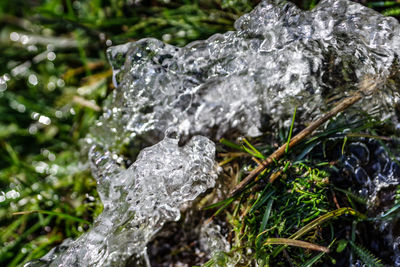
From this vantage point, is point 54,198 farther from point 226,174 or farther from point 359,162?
point 359,162

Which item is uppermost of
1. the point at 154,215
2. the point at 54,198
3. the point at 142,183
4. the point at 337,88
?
the point at 337,88

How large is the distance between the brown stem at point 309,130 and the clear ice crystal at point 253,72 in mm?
42

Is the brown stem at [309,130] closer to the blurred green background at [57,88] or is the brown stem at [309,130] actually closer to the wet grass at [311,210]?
the wet grass at [311,210]

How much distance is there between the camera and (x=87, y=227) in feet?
5.49

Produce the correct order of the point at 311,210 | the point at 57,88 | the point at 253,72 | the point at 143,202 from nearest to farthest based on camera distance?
the point at 311,210 < the point at 143,202 < the point at 253,72 < the point at 57,88

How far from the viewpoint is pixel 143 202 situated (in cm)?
141

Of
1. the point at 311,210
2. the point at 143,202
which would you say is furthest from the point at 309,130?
the point at 143,202

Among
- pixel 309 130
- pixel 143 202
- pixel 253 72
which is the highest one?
pixel 253 72

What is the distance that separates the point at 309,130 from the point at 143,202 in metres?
0.72

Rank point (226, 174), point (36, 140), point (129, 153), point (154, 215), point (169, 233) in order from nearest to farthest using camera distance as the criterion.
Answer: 1. point (154, 215)
2. point (226, 174)
3. point (169, 233)
4. point (129, 153)
5. point (36, 140)

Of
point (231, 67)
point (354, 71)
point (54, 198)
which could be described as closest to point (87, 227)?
point (54, 198)

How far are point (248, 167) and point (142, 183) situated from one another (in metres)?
0.44

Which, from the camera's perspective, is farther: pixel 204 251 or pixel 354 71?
pixel 204 251

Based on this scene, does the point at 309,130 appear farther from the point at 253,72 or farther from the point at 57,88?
the point at 57,88
